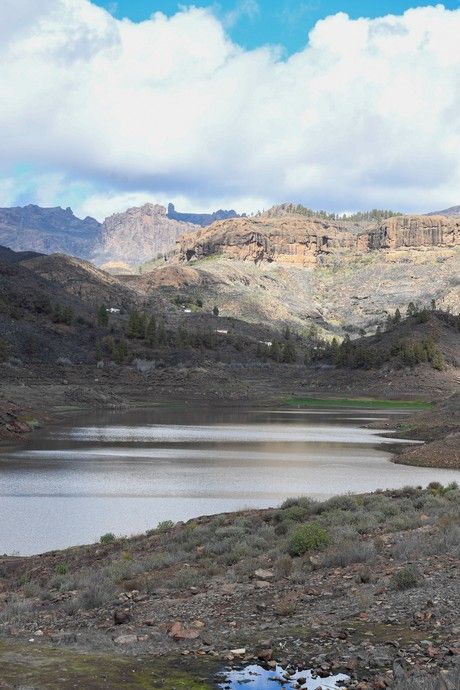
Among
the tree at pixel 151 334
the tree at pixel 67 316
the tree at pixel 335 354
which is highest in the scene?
the tree at pixel 67 316

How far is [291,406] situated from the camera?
114m

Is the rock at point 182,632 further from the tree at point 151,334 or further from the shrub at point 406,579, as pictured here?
the tree at point 151,334

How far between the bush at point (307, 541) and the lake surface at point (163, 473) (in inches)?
335

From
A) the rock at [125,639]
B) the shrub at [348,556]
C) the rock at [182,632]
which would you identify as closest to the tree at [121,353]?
the shrub at [348,556]

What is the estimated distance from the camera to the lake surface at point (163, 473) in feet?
92.4

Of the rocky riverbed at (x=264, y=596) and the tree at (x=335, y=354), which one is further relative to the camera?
the tree at (x=335, y=354)

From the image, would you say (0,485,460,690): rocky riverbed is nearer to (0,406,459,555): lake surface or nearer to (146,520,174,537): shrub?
(146,520,174,537): shrub

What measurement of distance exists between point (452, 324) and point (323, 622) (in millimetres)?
152743

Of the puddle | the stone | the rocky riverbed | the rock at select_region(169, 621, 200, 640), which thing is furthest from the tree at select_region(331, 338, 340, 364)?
the puddle

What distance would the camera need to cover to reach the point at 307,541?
61.5ft

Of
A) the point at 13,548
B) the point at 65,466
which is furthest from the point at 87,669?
the point at 65,466

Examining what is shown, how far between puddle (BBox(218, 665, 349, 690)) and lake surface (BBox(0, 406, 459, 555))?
1433cm

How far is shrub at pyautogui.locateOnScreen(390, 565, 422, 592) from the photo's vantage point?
14.4 meters

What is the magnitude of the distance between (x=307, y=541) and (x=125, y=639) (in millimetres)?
7019
